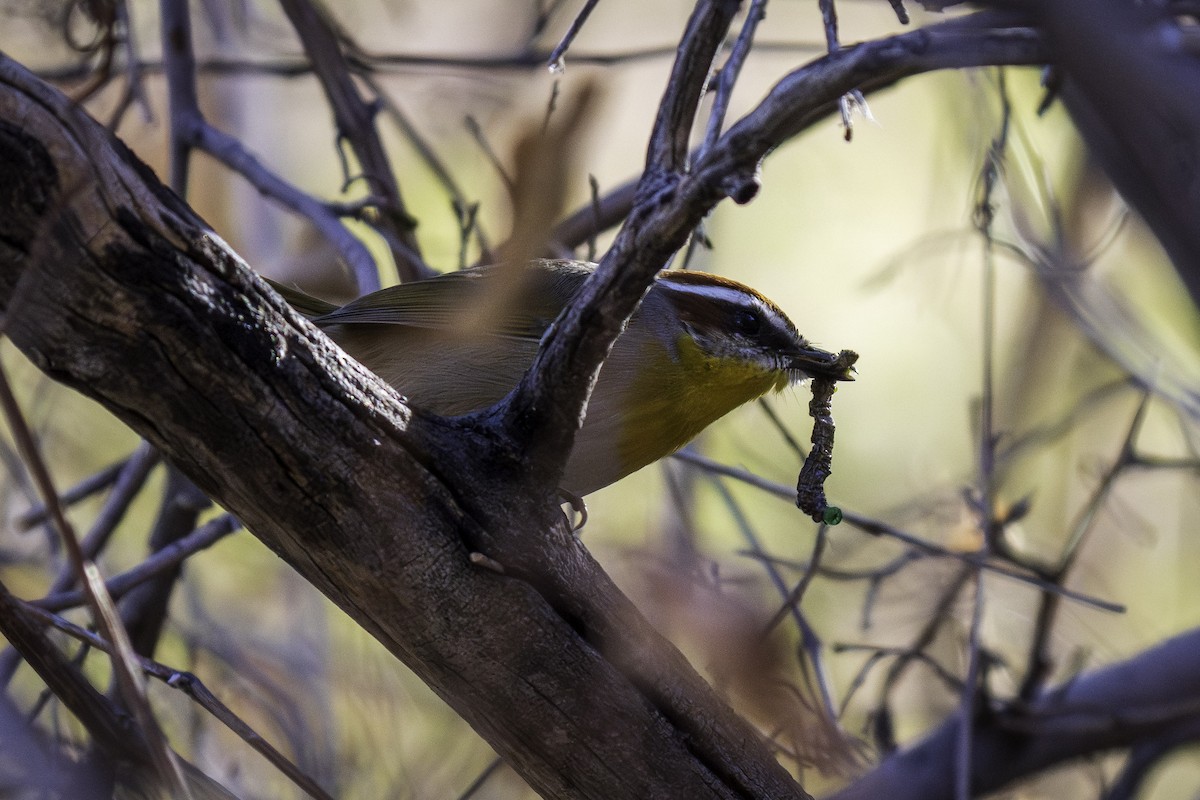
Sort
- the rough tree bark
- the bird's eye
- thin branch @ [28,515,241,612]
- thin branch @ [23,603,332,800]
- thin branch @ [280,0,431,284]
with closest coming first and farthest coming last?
the rough tree bark < thin branch @ [23,603,332,800] < thin branch @ [28,515,241,612] < the bird's eye < thin branch @ [280,0,431,284]

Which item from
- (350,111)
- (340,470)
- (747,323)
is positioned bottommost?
(340,470)

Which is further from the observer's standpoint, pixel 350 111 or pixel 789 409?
pixel 789 409

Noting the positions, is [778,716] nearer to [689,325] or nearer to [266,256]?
[689,325]

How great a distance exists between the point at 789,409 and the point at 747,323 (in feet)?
4.26

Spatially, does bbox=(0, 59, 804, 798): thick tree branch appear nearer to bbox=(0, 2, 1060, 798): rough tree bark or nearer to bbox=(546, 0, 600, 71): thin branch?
bbox=(0, 2, 1060, 798): rough tree bark

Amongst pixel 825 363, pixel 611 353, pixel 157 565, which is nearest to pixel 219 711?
pixel 157 565

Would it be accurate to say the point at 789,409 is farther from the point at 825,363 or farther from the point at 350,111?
the point at 350,111

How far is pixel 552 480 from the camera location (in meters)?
2.20

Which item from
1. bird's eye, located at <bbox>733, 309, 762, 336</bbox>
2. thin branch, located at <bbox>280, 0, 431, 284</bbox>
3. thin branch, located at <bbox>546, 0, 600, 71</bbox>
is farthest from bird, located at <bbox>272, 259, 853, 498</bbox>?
thin branch, located at <bbox>546, 0, 600, 71</bbox>

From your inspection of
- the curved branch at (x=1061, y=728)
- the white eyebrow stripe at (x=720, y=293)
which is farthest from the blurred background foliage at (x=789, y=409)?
the white eyebrow stripe at (x=720, y=293)

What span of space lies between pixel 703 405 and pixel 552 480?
1.27m

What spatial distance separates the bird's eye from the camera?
348cm

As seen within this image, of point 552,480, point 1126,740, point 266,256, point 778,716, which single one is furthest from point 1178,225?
point 266,256

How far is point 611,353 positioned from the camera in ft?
11.1
